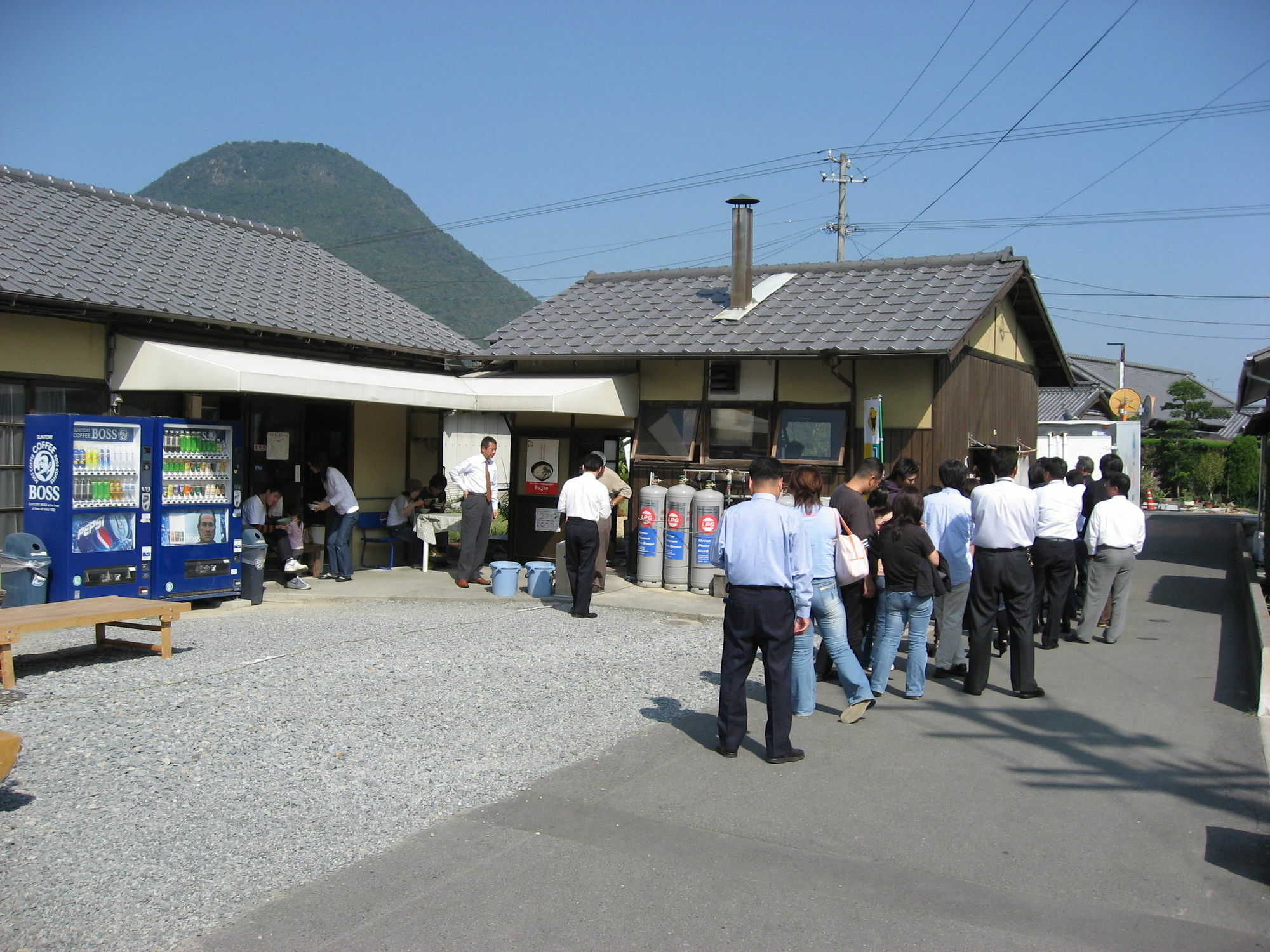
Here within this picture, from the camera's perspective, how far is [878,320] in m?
12.6

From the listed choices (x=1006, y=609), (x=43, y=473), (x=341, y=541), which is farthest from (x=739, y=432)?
(x=43, y=473)

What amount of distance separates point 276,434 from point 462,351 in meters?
3.24

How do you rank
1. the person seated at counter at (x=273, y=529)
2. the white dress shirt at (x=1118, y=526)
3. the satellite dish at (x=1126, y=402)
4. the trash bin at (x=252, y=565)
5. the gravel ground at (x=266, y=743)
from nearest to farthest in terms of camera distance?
the gravel ground at (x=266, y=743) → the white dress shirt at (x=1118, y=526) → the trash bin at (x=252, y=565) → the person seated at counter at (x=273, y=529) → the satellite dish at (x=1126, y=402)

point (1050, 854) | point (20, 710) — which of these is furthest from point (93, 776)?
point (1050, 854)

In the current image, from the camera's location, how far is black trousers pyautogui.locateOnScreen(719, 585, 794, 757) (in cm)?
585

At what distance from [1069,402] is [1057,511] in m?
30.2

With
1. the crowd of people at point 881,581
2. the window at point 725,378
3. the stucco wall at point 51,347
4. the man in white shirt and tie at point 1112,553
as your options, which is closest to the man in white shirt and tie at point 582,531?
the crowd of people at point 881,581

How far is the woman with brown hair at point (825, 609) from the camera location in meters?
6.88

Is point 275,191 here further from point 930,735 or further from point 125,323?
point 930,735

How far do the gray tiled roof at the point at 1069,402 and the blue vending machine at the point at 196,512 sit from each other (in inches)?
1151

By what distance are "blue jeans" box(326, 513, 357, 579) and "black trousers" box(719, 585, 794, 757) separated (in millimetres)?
8010

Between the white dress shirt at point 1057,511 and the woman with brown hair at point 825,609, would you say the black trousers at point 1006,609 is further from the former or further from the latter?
the white dress shirt at point 1057,511

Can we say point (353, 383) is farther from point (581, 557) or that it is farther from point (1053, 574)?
point (1053, 574)

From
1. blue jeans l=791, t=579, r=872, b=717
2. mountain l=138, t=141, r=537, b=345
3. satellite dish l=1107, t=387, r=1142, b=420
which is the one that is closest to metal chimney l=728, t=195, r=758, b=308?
blue jeans l=791, t=579, r=872, b=717
